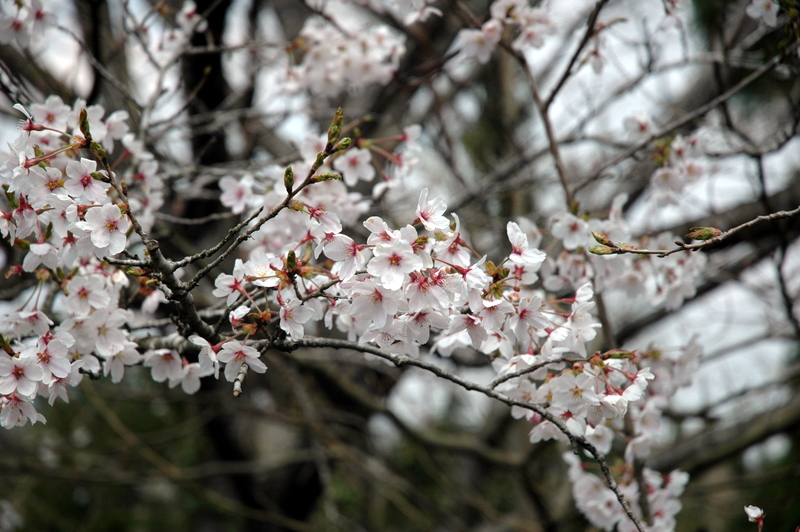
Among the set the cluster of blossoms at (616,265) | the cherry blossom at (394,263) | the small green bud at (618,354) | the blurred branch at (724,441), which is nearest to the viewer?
the cherry blossom at (394,263)

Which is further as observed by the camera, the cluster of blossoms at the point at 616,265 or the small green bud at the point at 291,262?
the cluster of blossoms at the point at 616,265

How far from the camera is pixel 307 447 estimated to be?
5066 mm

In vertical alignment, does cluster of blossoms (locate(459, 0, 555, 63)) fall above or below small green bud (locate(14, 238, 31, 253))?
above

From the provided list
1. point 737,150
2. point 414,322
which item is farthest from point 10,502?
point 737,150

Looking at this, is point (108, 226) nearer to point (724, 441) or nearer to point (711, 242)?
point (711, 242)

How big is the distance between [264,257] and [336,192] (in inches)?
27.1

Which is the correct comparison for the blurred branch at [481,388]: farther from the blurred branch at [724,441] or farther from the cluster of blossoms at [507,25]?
the blurred branch at [724,441]

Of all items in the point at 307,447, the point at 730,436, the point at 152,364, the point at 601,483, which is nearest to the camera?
the point at 152,364

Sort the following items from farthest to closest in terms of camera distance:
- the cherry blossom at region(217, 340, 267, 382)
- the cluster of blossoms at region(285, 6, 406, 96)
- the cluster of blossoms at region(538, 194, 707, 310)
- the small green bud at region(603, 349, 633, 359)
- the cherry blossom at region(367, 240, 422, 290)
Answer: the cluster of blossoms at region(285, 6, 406, 96) → the cluster of blossoms at region(538, 194, 707, 310) → the small green bud at region(603, 349, 633, 359) → the cherry blossom at region(217, 340, 267, 382) → the cherry blossom at region(367, 240, 422, 290)

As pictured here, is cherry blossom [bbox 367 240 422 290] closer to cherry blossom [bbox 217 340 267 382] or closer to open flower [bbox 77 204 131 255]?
cherry blossom [bbox 217 340 267 382]

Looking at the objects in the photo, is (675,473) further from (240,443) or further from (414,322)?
(240,443)

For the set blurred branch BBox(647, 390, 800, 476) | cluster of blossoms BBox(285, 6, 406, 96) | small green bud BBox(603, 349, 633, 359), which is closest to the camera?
small green bud BBox(603, 349, 633, 359)

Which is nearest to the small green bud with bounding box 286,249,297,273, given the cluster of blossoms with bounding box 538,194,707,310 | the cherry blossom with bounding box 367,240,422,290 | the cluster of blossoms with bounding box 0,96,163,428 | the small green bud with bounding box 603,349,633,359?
the cherry blossom with bounding box 367,240,422,290

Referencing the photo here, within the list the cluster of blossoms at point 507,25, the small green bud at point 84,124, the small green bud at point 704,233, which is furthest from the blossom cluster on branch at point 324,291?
the cluster of blossoms at point 507,25
